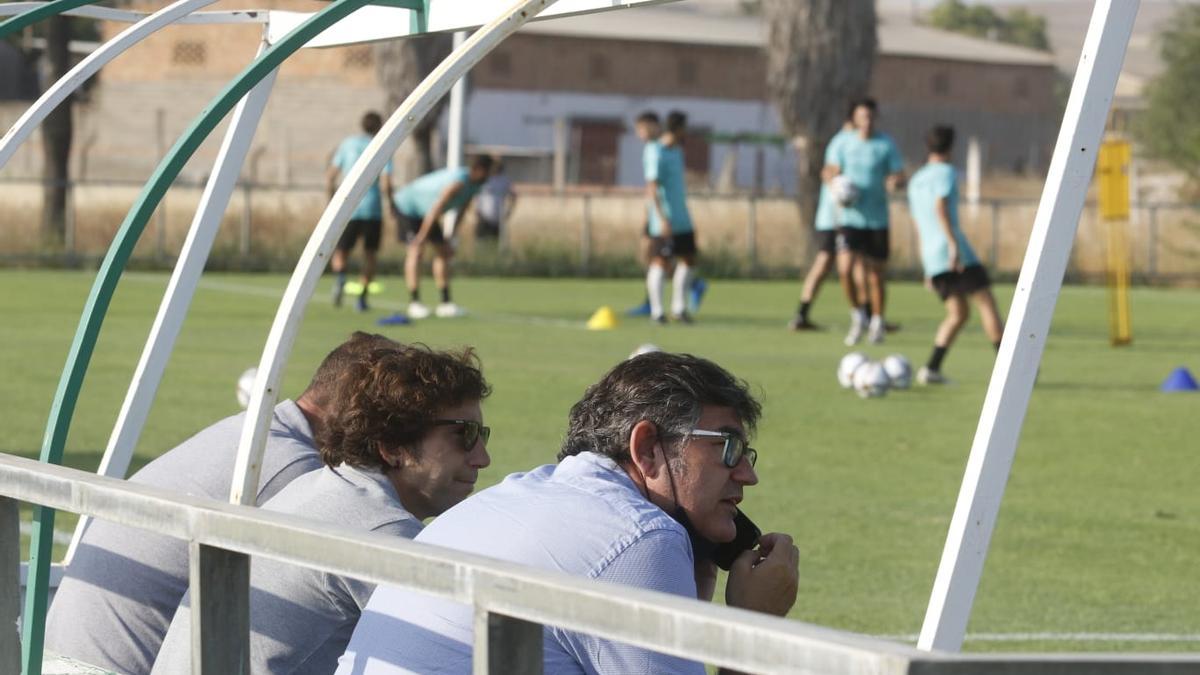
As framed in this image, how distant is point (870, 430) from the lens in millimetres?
12812

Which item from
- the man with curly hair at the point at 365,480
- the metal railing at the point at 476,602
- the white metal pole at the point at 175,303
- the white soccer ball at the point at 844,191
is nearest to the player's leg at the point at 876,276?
the white soccer ball at the point at 844,191

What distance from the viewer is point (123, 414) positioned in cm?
479

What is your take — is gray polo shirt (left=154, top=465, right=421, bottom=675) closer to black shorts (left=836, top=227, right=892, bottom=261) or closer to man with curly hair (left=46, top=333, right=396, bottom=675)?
man with curly hair (left=46, top=333, right=396, bottom=675)

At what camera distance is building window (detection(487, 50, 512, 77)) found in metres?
73.5

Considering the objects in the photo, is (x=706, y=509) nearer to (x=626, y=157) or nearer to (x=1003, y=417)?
(x=1003, y=417)

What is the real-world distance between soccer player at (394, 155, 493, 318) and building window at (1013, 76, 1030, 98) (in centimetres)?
6987

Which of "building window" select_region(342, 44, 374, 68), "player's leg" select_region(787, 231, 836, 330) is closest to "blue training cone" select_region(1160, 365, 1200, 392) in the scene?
"player's leg" select_region(787, 231, 836, 330)

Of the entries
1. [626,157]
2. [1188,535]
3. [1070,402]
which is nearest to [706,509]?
[1188,535]

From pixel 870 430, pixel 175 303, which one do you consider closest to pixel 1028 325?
pixel 175 303

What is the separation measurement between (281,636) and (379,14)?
1.61 m

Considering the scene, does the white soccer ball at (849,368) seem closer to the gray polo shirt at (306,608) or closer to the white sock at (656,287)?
the white sock at (656,287)

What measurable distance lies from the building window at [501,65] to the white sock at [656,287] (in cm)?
5218

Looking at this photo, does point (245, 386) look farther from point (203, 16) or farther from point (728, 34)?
point (728, 34)

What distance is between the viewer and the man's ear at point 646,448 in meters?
Answer: 3.45
